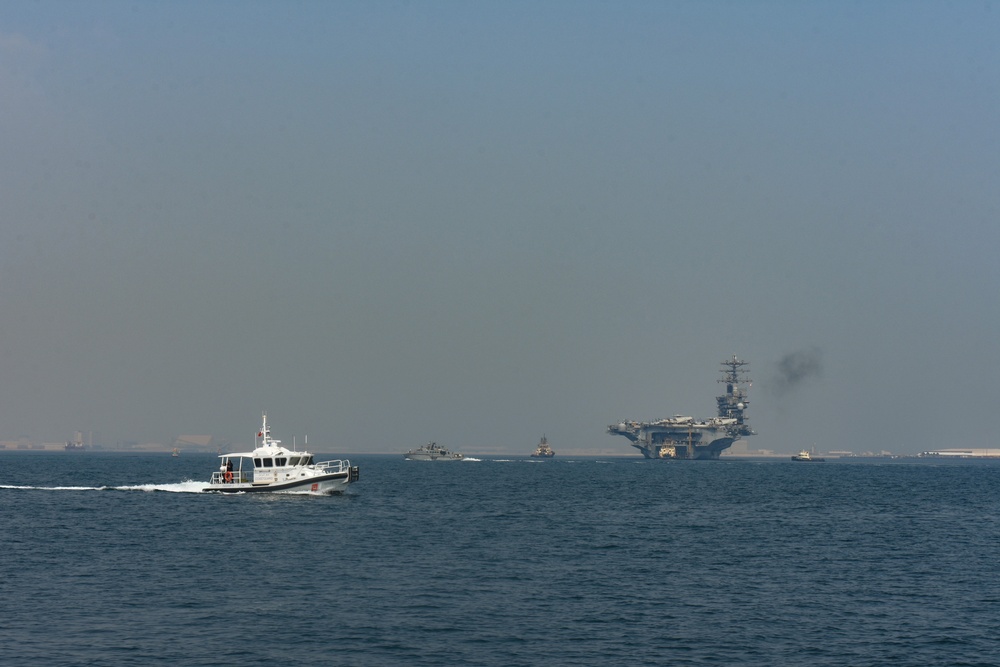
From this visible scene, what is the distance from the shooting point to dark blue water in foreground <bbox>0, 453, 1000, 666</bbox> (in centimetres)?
3681

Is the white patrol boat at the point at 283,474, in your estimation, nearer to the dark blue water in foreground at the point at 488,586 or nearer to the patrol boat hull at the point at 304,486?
the patrol boat hull at the point at 304,486

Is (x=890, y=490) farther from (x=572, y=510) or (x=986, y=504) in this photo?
(x=572, y=510)

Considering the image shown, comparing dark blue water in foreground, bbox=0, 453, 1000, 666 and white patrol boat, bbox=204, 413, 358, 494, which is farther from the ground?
white patrol boat, bbox=204, 413, 358, 494

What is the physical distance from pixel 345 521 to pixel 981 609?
45785mm

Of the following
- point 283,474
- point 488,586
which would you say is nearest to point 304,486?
point 283,474

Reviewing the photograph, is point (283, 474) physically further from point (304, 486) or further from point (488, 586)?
point (488, 586)

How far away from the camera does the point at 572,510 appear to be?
307 feet

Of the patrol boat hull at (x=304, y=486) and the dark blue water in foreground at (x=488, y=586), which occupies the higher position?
the patrol boat hull at (x=304, y=486)

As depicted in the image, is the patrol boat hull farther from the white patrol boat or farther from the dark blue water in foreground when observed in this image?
the dark blue water in foreground

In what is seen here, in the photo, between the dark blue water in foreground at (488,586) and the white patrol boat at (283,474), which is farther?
the white patrol boat at (283,474)

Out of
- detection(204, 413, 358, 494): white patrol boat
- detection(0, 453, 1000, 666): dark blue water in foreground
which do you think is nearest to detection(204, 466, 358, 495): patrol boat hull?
detection(204, 413, 358, 494): white patrol boat

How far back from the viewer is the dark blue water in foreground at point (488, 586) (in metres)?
36.8

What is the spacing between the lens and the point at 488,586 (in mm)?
49219

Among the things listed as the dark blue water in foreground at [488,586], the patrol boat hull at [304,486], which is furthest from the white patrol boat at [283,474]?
the dark blue water in foreground at [488,586]
